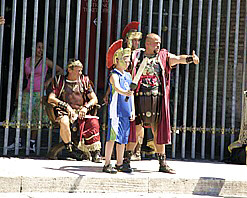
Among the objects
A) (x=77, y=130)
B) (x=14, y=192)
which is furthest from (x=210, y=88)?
(x=14, y=192)

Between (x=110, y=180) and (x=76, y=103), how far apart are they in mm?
1901

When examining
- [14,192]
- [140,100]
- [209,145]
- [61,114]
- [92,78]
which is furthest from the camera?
[209,145]

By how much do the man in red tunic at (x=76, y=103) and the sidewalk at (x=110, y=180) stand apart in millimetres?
456

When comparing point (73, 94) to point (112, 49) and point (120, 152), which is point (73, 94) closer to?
point (112, 49)

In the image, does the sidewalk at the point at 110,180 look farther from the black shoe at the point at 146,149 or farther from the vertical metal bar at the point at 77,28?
the vertical metal bar at the point at 77,28

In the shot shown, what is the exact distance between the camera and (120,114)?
7.61m

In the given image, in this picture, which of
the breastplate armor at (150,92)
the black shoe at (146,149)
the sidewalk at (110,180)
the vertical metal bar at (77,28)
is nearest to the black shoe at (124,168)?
the sidewalk at (110,180)

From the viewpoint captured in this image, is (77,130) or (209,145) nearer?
(77,130)

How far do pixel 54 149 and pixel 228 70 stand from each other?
11.5 ft

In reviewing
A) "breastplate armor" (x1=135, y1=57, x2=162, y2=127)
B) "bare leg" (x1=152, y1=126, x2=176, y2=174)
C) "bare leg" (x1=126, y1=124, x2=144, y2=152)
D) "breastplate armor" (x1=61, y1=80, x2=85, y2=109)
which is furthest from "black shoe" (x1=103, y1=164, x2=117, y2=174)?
"breastplate armor" (x1=61, y1=80, x2=85, y2=109)

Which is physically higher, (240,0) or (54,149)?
(240,0)

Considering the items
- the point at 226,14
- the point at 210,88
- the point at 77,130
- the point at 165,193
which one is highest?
the point at 226,14

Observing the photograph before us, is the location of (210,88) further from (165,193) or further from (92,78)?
(165,193)

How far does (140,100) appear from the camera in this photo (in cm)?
801
